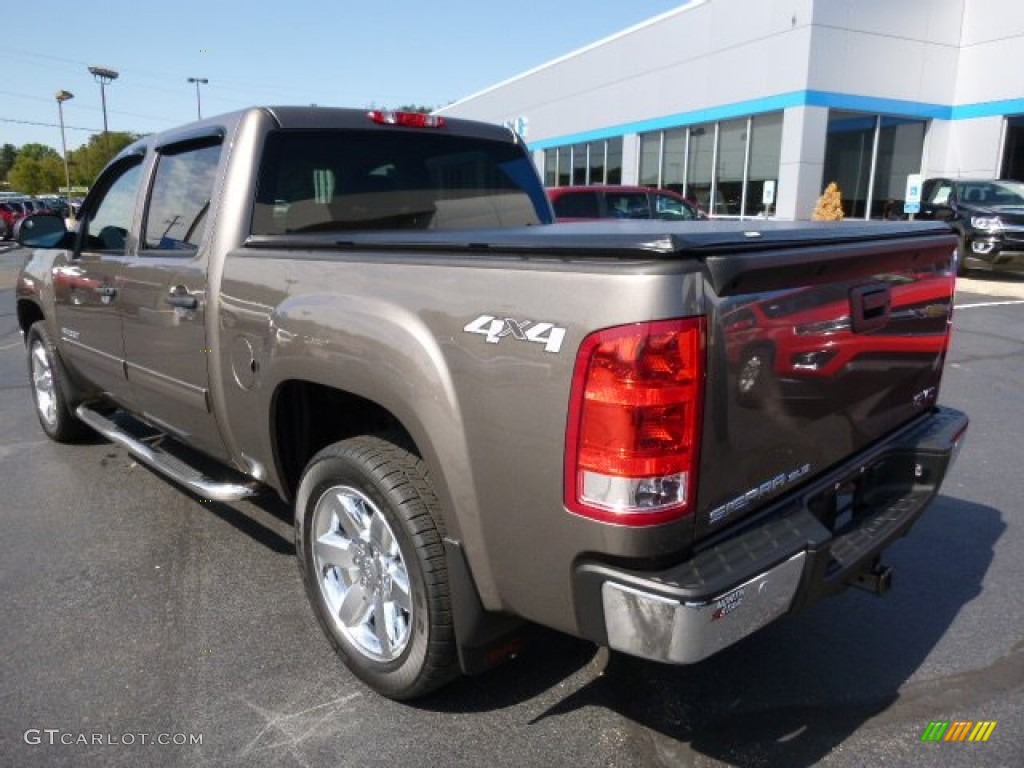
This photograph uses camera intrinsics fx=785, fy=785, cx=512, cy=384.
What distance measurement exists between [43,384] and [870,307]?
17.7 ft

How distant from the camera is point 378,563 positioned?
263cm

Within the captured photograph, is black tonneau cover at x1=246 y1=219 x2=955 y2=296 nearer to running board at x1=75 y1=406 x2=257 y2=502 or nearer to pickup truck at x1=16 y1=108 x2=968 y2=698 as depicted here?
pickup truck at x1=16 y1=108 x2=968 y2=698

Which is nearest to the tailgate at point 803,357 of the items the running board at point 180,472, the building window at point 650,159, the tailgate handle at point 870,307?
the tailgate handle at point 870,307

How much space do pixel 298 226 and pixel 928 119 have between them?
20897 millimetres

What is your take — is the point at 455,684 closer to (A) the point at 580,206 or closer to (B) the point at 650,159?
(A) the point at 580,206

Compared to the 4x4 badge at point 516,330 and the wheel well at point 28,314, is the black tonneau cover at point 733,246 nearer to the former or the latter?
the 4x4 badge at point 516,330

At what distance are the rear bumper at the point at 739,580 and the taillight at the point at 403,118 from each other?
8.10 feet

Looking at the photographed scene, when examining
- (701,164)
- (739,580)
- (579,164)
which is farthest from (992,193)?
(739,580)

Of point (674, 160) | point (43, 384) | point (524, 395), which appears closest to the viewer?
point (524, 395)

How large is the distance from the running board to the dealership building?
1734 centimetres

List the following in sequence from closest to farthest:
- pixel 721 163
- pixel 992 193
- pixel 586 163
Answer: pixel 992 193
pixel 721 163
pixel 586 163

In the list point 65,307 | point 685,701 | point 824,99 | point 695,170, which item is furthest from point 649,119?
point 685,701

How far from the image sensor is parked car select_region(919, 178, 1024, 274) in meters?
14.1

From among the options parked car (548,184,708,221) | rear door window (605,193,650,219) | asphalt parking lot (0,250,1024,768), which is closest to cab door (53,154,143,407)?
asphalt parking lot (0,250,1024,768)
